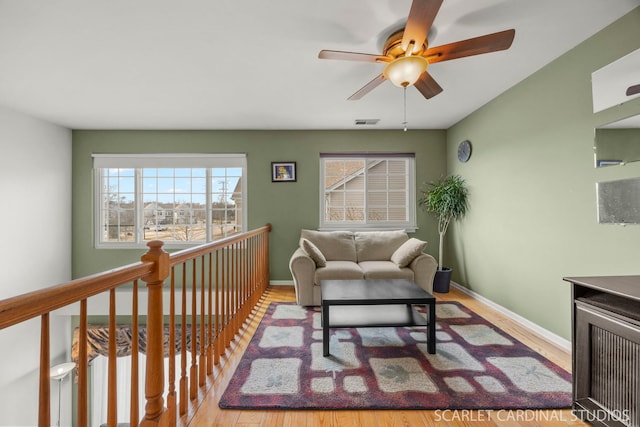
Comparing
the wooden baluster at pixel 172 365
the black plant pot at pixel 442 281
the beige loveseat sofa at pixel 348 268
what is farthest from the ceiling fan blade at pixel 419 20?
the black plant pot at pixel 442 281

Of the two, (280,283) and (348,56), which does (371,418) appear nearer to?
(348,56)

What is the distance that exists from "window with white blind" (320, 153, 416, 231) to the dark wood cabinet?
3.06 m

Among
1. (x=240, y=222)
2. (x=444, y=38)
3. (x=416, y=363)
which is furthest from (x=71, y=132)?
(x=416, y=363)

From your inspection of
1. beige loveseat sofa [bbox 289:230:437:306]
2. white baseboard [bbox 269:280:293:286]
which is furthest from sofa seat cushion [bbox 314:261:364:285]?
white baseboard [bbox 269:280:293:286]

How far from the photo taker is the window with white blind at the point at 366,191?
4.62 metres

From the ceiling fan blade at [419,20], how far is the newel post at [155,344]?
1.71 metres

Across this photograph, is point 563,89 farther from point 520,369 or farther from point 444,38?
point 520,369

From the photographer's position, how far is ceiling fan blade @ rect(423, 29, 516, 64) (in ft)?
5.49

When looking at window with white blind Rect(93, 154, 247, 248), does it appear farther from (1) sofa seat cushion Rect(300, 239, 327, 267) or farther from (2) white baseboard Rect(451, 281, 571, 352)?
(2) white baseboard Rect(451, 281, 571, 352)

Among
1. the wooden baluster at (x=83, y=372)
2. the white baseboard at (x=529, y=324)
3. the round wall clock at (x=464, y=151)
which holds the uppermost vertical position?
the round wall clock at (x=464, y=151)

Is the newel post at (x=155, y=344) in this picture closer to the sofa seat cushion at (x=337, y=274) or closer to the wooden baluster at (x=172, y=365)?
the wooden baluster at (x=172, y=365)

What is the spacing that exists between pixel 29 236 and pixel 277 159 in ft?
11.0

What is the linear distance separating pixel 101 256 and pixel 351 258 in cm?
378

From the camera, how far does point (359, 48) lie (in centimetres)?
229
